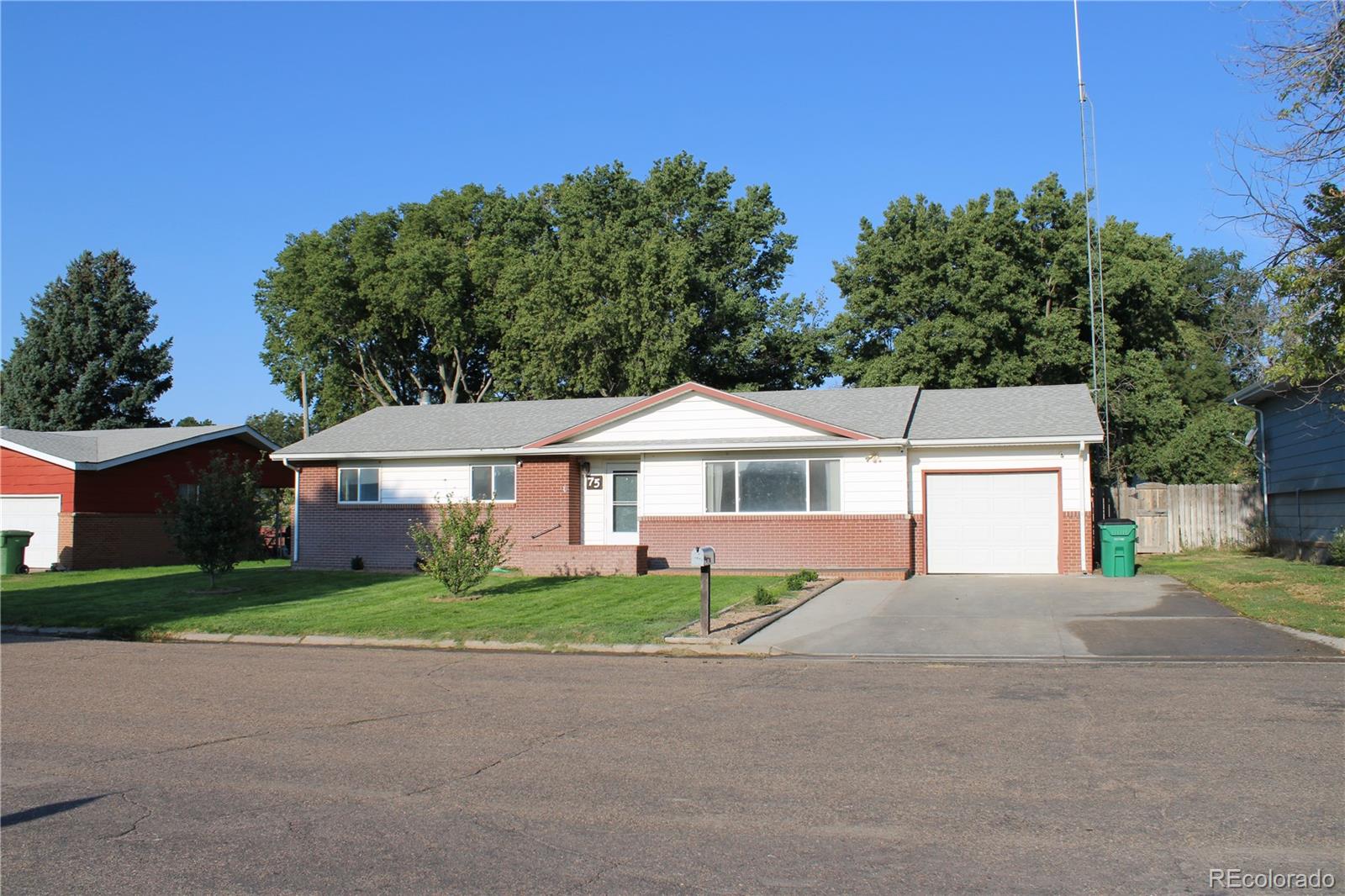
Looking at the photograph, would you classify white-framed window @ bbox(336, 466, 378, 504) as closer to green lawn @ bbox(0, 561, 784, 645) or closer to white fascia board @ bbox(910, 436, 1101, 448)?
green lawn @ bbox(0, 561, 784, 645)

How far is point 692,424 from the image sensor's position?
2394cm

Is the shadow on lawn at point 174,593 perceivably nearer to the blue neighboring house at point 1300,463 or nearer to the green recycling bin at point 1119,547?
the green recycling bin at point 1119,547

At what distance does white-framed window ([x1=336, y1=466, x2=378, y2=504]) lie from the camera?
26.6 meters

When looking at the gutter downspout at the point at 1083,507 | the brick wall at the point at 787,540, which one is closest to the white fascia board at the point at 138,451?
the brick wall at the point at 787,540

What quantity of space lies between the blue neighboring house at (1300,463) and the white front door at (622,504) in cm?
1370

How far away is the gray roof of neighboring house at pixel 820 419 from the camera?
75.2 feet

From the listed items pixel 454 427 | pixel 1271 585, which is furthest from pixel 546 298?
pixel 1271 585

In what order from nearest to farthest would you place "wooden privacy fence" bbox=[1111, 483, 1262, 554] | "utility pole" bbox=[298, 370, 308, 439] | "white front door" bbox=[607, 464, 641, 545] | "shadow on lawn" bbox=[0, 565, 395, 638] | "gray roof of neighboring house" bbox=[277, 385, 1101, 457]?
"shadow on lawn" bbox=[0, 565, 395, 638] → "gray roof of neighboring house" bbox=[277, 385, 1101, 457] → "white front door" bbox=[607, 464, 641, 545] → "wooden privacy fence" bbox=[1111, 483, 1262, 554] → "utility pole" bbox=[298, 370, 308, 439]

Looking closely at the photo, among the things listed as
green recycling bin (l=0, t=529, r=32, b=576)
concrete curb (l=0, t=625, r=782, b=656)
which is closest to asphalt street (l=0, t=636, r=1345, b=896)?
concrete curb (l=0, t=625, r=782, b=656)

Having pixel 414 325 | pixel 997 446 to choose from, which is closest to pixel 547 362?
pixel 414 325

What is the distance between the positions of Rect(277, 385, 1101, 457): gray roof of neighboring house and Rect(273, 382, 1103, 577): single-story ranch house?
96mm

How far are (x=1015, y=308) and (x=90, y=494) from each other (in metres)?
28.3

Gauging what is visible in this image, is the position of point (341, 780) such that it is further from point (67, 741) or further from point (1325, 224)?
point (1325, 224)

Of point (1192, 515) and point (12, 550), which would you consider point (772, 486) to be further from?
point (12, 550)
